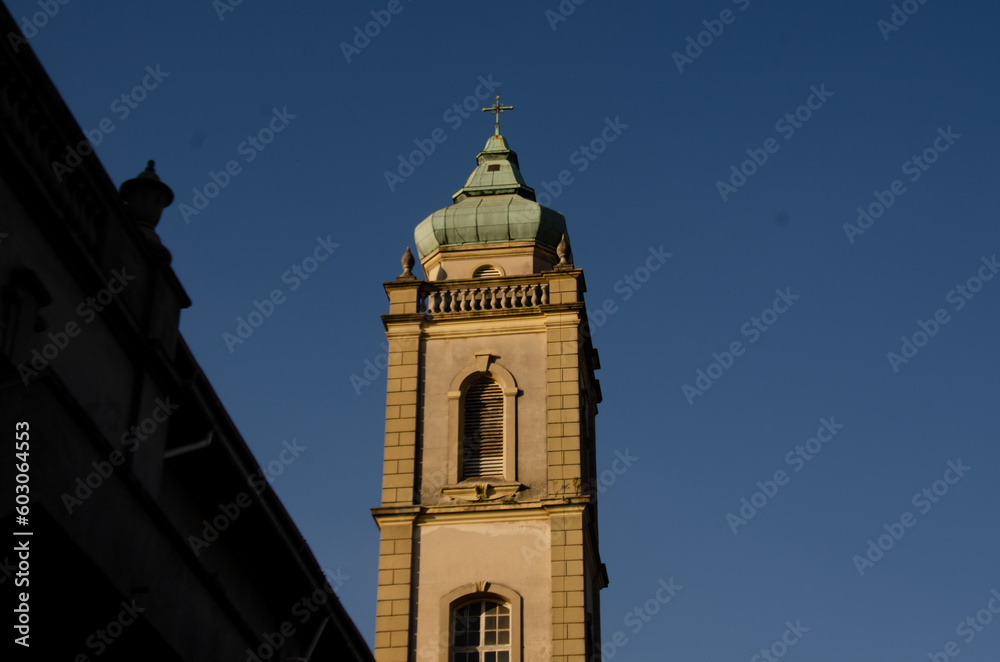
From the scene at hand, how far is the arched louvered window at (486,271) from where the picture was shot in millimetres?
35594

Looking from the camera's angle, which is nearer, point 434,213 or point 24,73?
point 24,73

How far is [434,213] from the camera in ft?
121

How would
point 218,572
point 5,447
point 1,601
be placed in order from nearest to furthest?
point 5,447 < point 1,601 < point 218,572

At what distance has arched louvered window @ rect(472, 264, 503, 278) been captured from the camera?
1401 inches

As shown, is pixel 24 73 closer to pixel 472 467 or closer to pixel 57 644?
pixel 57 644

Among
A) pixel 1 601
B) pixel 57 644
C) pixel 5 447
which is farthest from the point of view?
pixel 57 644

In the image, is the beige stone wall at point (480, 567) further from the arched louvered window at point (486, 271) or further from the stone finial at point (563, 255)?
the arched louvered window at point (486, 271)

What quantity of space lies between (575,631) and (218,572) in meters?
15.5

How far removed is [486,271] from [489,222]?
133 cm

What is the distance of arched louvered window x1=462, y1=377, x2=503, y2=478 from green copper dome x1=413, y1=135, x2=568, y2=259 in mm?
4704

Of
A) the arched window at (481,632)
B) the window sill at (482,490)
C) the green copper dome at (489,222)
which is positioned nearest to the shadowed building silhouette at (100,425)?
the arched window at (481,632)

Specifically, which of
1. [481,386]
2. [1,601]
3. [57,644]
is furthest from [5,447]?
[481,386]

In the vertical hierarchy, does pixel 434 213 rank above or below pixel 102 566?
above

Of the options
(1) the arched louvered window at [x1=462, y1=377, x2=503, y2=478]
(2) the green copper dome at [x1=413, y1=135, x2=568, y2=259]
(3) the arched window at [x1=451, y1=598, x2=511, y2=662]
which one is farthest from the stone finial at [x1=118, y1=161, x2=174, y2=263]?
(2) the green copper dome at [x1=413, y1=135, x2=568, y2=259]
